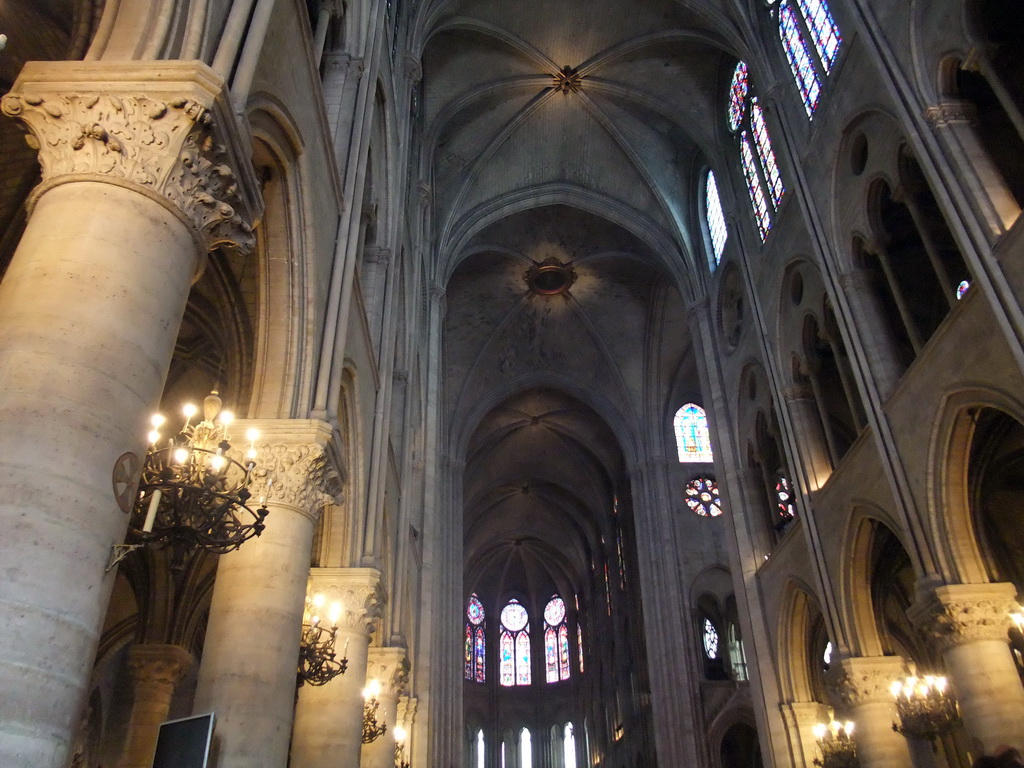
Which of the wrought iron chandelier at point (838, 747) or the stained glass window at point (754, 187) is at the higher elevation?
the stained glass window at point (754, 187)

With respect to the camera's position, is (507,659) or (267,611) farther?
(507,659)

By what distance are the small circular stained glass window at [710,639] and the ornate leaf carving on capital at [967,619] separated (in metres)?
15.7

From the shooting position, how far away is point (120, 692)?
50.5 ft

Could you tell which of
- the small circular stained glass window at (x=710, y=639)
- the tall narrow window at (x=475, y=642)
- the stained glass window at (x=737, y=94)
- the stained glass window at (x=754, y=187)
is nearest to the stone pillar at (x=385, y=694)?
the stained glass window at (x=754, y=187)

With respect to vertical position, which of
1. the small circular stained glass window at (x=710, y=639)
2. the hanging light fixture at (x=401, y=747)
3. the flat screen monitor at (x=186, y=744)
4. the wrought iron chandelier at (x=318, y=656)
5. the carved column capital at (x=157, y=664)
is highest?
the small circular stained glass window at (x=710, y=639)

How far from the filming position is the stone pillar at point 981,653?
874 cm

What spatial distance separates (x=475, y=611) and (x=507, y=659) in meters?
2.87

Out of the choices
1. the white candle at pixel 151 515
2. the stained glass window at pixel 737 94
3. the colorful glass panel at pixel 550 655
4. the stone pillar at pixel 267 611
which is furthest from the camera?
the colorful glass panel at pixel 550 655

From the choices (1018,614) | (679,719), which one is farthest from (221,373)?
(679,719)

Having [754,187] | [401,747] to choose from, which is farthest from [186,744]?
[754,187]

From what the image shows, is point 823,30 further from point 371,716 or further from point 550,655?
point 550,655

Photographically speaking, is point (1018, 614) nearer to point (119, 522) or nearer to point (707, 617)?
point (119, 522)

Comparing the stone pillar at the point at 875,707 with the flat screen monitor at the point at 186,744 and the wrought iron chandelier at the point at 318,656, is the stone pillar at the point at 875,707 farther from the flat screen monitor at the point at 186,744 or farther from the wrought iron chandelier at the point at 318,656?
the flat screen monitor at the point at 186,744

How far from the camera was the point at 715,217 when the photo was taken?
67.3 ft
